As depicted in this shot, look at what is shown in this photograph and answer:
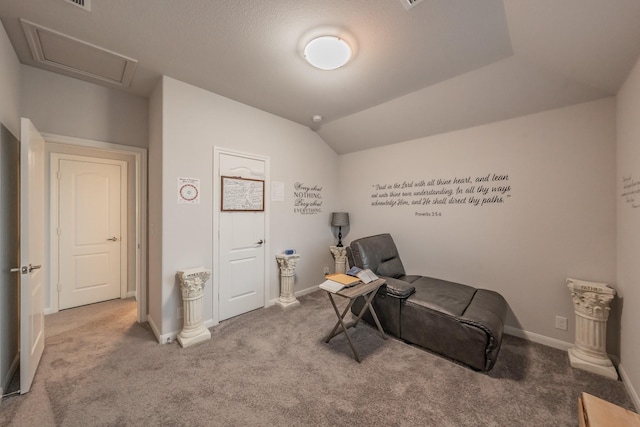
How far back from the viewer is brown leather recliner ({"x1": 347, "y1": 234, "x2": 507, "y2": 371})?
1930 mm

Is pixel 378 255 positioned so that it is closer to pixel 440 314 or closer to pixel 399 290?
pixel 399 290

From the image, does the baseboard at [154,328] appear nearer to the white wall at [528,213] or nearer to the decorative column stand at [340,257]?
the decorative column stand at [340,257]

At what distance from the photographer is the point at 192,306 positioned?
94.6 inches

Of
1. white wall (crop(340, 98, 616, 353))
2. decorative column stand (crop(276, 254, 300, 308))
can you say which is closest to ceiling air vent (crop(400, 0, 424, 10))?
white wall (crop(340, 98, 616, 353))

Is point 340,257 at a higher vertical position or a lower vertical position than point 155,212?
lower

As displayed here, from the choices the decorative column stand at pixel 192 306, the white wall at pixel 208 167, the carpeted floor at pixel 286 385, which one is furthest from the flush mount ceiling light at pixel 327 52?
the carpeted floor at pixel 286 385

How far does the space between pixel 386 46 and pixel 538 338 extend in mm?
3137

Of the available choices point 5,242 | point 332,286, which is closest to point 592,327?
point 332,286

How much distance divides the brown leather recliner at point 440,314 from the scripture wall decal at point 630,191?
4.08 ft

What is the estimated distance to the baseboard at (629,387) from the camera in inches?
63.5

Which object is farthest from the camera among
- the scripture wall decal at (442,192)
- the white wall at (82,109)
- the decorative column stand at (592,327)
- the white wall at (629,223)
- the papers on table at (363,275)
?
the scripture wall decal at (442,192)

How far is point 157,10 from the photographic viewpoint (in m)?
1.63

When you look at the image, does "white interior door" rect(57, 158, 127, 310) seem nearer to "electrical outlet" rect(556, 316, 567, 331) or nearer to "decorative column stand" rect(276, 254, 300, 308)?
"decorative column stand" rect(276, 254, 300, 308)

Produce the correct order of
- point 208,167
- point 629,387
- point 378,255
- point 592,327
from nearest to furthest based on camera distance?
point 629,387 → point 592,327 → point 208,167 → point 378,255
